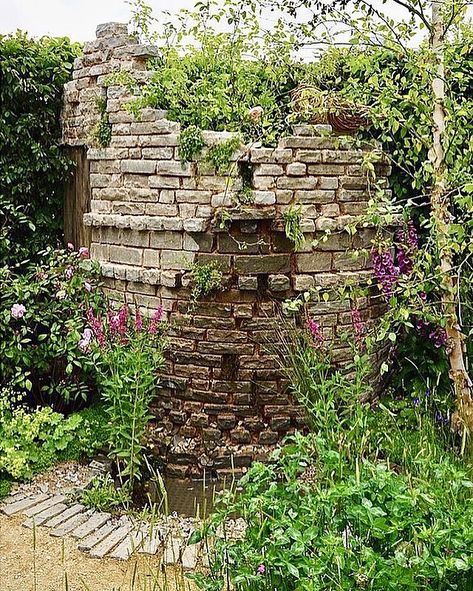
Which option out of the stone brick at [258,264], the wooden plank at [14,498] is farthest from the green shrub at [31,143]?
the wooden plank at [14,498]

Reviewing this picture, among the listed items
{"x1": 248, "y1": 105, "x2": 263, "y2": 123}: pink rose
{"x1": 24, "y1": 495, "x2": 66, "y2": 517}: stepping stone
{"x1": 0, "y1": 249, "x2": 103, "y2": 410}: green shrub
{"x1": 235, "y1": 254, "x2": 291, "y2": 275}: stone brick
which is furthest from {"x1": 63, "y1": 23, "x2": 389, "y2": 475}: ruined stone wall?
{"x1": 24, "y1": 495, "x2": 66, "y2": 517}: stepping stone

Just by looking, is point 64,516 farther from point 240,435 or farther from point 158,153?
point 158,153

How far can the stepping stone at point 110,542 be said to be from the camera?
4.29m

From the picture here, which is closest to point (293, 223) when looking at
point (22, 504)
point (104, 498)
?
point (104, 498)

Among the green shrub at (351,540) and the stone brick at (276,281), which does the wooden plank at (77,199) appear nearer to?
the stone brick at (276,281)

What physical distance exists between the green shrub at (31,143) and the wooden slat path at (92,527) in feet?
8.37

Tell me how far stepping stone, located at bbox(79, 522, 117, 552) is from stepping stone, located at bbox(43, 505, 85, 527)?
271 millimetres

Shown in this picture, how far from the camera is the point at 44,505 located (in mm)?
4922

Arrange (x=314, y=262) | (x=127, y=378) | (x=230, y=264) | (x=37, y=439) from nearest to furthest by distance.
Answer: (x=127, y=378) < (x=230, y=264) < (x=314, y=262) < (x=37, y=439)

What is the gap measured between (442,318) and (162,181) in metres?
2.33

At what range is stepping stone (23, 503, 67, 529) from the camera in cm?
468

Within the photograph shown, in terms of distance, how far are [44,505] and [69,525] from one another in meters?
0.39

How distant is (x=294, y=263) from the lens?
5641 mm

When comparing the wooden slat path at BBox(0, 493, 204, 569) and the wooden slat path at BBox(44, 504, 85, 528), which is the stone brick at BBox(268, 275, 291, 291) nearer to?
the wooden slat path at BBox(0, 493, 204, 569)
